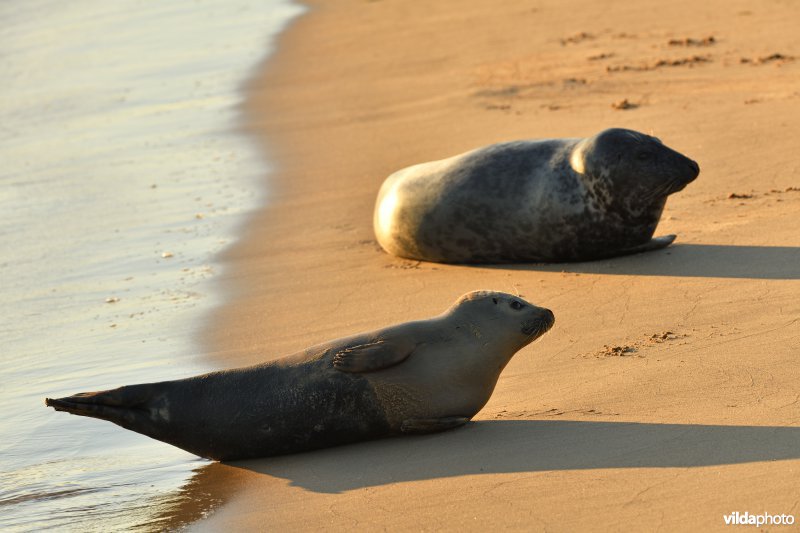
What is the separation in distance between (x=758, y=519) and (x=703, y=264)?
125 inches

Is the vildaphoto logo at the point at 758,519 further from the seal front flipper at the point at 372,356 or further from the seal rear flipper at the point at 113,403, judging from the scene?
the seal rear flipper at the point at 113,403

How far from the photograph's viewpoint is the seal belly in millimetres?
4938

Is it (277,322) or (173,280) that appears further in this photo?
Result: (173,280)

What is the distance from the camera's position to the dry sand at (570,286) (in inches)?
170

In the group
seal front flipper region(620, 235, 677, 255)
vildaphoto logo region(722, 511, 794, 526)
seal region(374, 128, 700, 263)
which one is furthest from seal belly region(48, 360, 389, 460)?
seal front flipper region(620, 235, 677, 255)

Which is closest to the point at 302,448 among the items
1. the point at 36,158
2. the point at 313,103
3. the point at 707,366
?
the point at 707,366

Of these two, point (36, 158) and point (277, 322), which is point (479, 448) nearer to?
point (277, 322)

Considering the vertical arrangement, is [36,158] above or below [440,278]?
above

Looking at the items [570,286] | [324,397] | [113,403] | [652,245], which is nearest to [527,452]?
Result: [324,397]

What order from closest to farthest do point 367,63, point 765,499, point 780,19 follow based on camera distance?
point 765,499 < point 780,19 < point 367,63

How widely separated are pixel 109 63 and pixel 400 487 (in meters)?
12.6

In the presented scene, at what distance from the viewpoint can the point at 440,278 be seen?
742 centimetres

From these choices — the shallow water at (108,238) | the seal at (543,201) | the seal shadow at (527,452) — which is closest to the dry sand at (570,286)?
the seal shadow at (527,452)

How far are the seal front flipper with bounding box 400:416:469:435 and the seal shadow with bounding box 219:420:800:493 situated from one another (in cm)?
4
